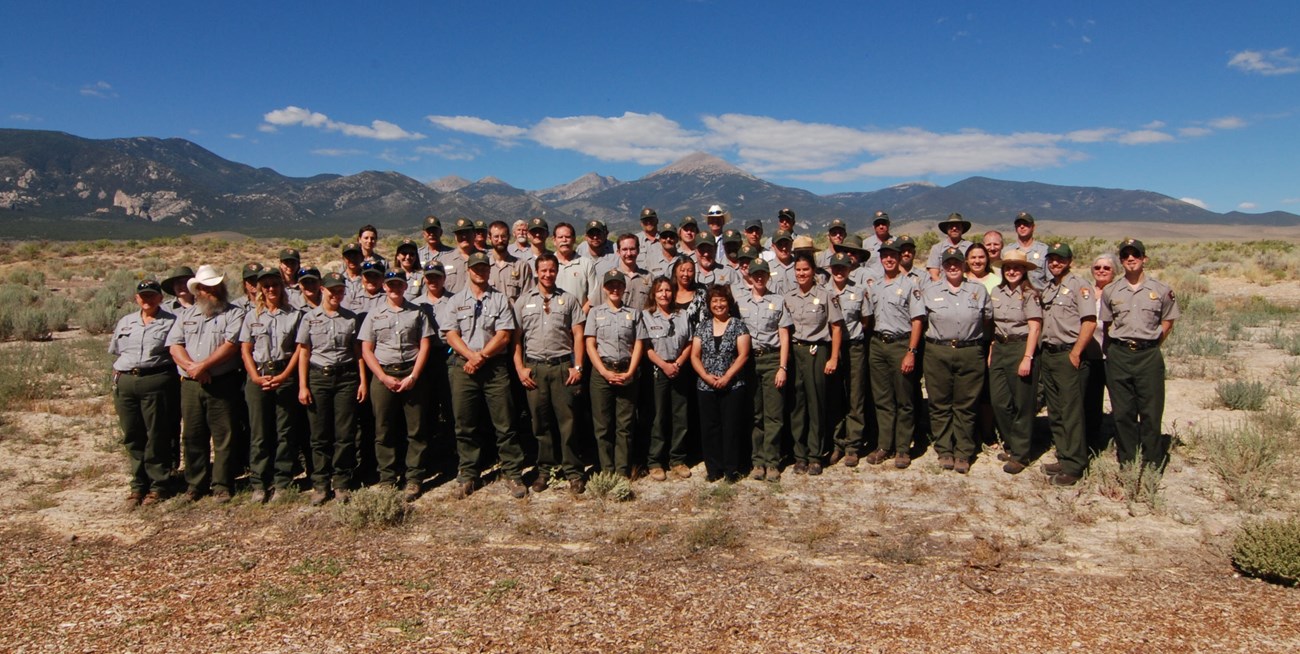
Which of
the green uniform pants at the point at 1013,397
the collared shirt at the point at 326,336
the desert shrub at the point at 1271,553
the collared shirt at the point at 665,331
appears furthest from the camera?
the green uniform pants at the point at 1013,397

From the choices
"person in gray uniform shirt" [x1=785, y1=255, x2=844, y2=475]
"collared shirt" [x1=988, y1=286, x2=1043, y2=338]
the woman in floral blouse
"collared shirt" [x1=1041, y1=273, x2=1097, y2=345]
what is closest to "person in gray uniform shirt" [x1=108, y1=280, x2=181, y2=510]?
the woman in floral blouse

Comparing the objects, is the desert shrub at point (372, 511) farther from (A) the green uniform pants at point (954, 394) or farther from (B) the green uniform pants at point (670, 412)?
(A) the green uniform pants at point (954, 394)

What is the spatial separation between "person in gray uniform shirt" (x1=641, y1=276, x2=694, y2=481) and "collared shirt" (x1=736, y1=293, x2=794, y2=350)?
55cm

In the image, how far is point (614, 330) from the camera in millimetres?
5789

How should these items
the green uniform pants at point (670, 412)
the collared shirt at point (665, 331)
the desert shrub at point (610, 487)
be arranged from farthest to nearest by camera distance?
the green uniform pants at point (670, 412) < the collared shirt at point (665, 331) < the desert shrub at point (610, 487)

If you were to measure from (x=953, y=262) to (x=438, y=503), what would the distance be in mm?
4661

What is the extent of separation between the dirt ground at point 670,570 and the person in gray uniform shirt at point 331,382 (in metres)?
0.32

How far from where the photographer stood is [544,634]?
3.70 m

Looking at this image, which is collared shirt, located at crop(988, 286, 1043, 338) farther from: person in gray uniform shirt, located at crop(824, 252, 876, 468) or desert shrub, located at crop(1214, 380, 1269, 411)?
desert shrub, located at crop(1214, 380, 1269, 411)

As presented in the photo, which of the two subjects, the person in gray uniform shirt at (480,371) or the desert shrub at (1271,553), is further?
the person in gray uniform shirt at (480,371)

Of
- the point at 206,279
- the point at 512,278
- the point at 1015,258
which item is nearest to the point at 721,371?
the point at 512,278

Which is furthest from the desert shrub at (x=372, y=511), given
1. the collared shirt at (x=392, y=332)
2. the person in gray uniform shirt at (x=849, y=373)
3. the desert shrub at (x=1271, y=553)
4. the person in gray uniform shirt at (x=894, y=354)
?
the desert shrub at (x=1271, y=553)

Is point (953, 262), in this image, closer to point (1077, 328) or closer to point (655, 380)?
point (1077, 328)

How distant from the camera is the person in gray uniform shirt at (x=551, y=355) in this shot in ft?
18.9
